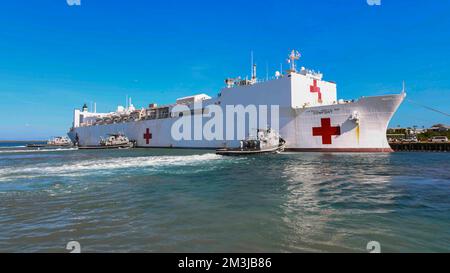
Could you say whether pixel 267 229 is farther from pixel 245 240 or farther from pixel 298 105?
pixel 298 105

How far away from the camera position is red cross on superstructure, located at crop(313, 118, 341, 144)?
1750 cm

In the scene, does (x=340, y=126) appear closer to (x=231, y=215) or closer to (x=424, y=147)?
(x=424, y=147)

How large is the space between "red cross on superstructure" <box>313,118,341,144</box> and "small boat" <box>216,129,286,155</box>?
2.61 meters

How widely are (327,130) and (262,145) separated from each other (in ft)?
13.6

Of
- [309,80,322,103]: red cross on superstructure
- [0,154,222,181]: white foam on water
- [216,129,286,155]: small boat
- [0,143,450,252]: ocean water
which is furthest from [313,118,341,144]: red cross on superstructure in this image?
[0,143,450,252]: ocean water

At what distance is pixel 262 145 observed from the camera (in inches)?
739

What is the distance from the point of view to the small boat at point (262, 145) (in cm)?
1845

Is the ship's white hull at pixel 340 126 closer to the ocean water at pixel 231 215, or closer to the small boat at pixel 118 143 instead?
the ocean water at pixel 231 215

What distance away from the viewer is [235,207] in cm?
541

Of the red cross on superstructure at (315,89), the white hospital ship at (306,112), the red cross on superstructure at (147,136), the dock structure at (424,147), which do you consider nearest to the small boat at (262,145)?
the white hospital ship at (306,112)

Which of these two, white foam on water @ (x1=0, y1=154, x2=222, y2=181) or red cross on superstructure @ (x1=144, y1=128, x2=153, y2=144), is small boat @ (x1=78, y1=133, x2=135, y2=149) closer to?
red cross on superstructure @ (x1=144, y1=128, x2=153, y2=144)

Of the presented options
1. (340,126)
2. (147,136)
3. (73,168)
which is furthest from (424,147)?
(147,136)

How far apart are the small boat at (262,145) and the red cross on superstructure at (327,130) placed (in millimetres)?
2614

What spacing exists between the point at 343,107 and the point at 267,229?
14776 millimetres
